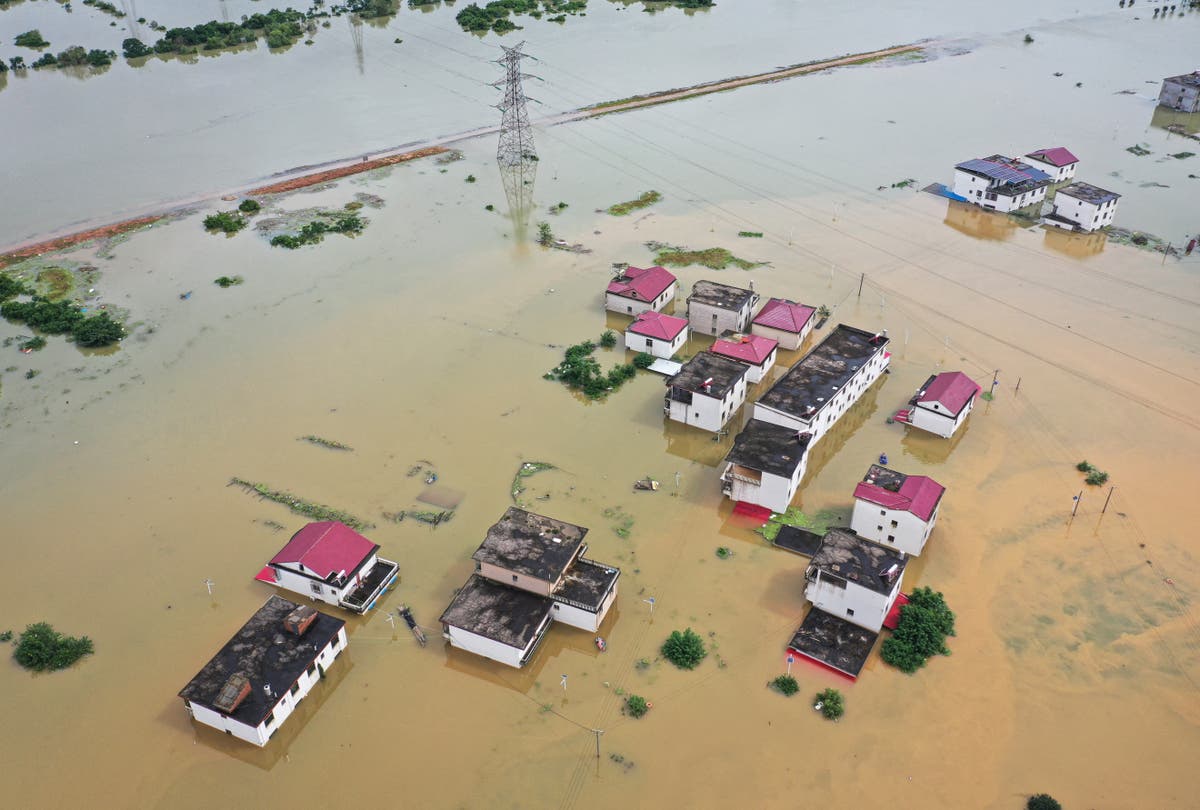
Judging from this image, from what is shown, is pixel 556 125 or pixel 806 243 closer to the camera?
pixel 806 243

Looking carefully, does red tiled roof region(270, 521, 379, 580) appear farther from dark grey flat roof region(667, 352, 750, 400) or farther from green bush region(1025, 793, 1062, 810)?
green bush region(1025, 793, 1062, 810)

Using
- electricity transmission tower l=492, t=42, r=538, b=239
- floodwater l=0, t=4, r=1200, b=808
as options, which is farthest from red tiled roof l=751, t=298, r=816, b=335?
electricity transmission tower l=492, t=42, r=538, b=239

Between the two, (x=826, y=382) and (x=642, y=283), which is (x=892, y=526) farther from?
(x=642, y=283)

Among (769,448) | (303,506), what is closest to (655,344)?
(769,448)

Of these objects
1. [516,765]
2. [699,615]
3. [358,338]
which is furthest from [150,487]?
[699,615]

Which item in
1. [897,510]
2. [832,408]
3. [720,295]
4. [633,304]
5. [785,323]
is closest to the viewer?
[897,510]

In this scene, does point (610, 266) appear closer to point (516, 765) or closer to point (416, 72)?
point (516, 765)
